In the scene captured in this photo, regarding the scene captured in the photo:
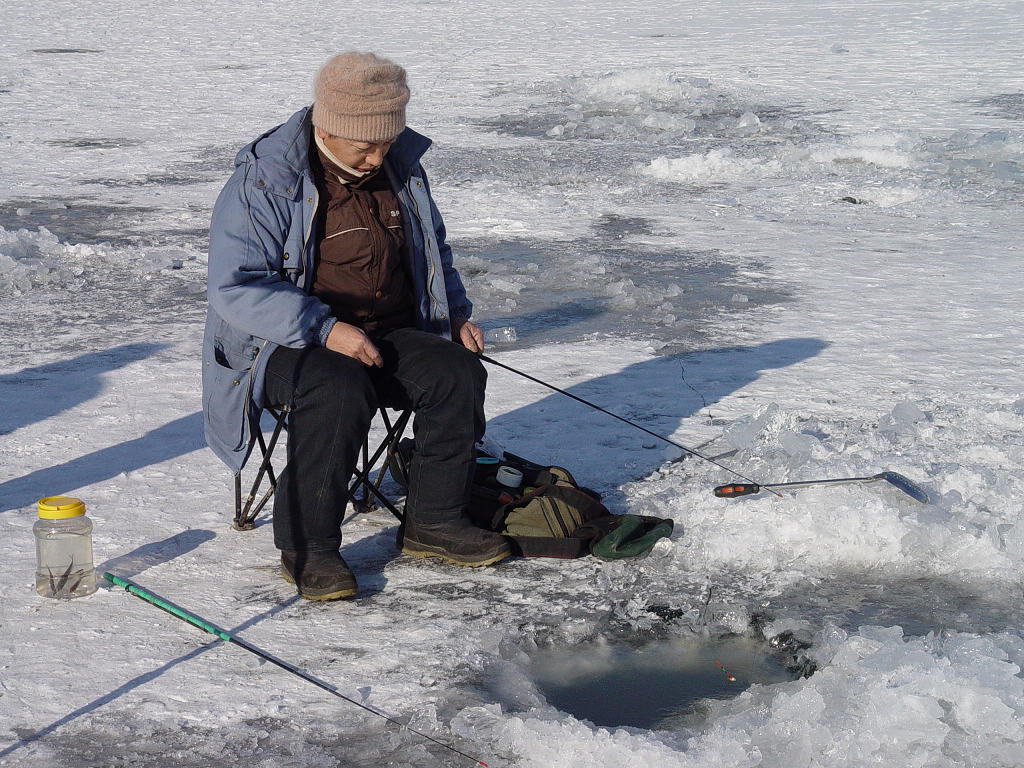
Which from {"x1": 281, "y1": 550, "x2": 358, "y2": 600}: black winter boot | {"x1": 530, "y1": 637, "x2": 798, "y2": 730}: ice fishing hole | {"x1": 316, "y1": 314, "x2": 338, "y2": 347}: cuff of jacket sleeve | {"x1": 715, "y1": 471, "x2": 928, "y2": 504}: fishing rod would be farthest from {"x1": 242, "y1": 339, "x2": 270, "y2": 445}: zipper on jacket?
{"x1": 715, "y1": 471, "x2": 928, "y2": 504}: fishing rod

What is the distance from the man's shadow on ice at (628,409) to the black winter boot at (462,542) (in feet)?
2.19

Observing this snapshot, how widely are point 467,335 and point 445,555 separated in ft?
2.36

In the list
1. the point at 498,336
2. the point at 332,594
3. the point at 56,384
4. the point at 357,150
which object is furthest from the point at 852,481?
the point at 56,384

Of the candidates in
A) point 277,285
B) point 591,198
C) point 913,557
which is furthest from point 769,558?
point 591,198

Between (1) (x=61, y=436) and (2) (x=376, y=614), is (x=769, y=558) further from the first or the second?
(1) (x=61, y=436)

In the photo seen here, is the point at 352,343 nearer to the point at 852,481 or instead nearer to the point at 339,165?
the point at 339,165

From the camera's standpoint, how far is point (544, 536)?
4.03m

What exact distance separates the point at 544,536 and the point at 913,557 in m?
1.14

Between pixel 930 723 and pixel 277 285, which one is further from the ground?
pixel 277 285

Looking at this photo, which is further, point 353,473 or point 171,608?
point 353,473

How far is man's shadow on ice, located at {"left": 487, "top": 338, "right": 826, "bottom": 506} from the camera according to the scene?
190 inches

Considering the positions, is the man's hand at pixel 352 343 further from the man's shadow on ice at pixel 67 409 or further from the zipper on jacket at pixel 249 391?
the man's shadow on ice at pixel 67 409

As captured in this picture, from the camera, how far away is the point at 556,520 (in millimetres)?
4035

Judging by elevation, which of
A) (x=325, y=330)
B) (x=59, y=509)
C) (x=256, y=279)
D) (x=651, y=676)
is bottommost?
(x=651, y=676)
